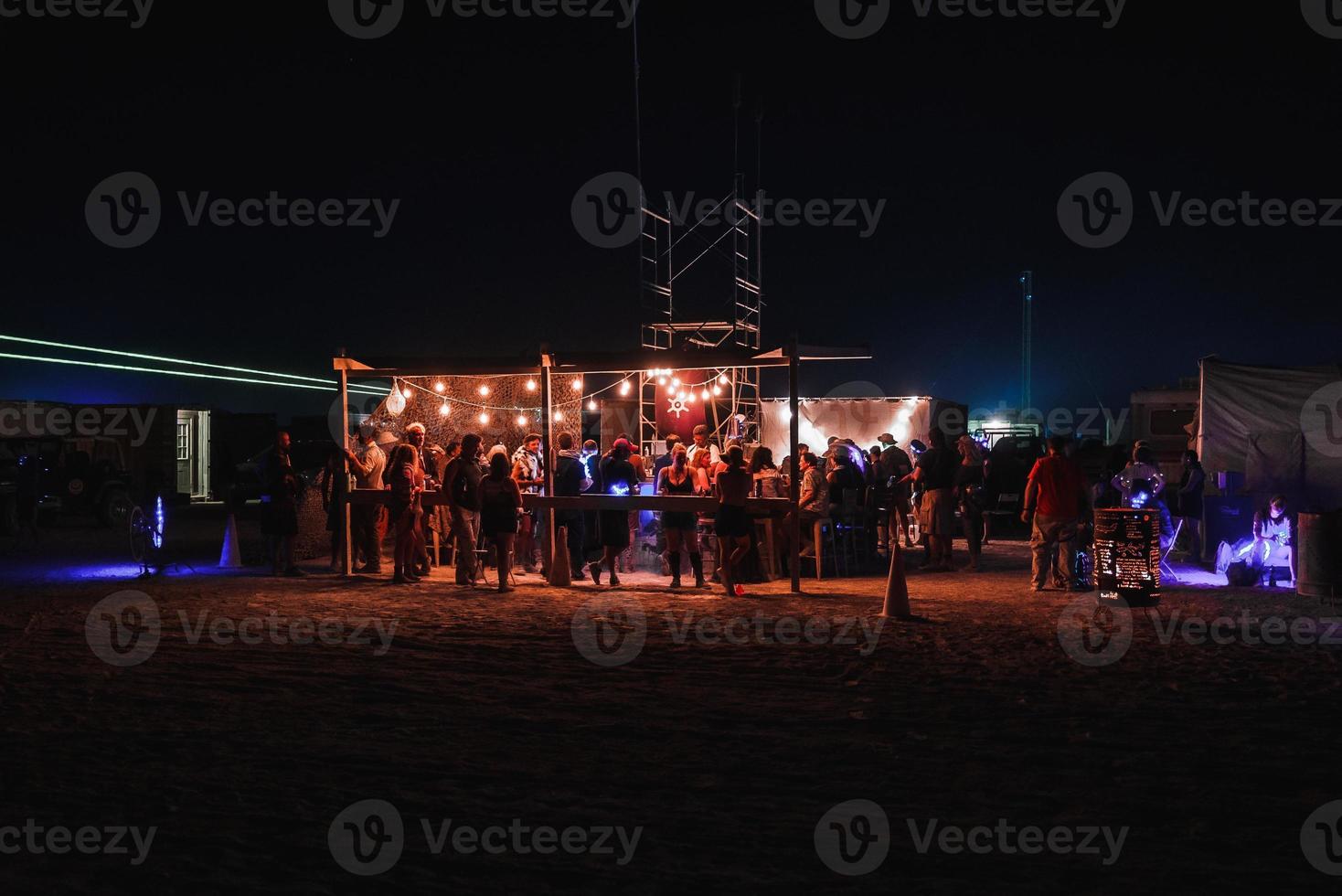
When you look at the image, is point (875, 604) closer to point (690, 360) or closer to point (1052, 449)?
point (1052, 449)

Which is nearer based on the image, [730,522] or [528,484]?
[730,522]

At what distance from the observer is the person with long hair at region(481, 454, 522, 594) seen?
39.4 ft

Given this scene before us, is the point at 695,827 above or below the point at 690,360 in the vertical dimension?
below

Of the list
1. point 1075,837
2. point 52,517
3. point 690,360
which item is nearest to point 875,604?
point 690,360

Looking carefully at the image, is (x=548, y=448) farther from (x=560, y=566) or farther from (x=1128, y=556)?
(x=1128, y=556)

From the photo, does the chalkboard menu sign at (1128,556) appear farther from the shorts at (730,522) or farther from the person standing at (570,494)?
the person standing at (570,494)

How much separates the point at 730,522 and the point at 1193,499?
7269 mm

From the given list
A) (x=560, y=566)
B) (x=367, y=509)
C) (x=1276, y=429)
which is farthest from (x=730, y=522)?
(x=1276, y=429)

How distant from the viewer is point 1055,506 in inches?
473

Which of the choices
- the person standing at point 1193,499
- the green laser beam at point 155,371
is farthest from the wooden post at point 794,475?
the green laser beam at point 155,371

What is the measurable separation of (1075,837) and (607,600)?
7405mm

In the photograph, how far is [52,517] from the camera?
2206 cm

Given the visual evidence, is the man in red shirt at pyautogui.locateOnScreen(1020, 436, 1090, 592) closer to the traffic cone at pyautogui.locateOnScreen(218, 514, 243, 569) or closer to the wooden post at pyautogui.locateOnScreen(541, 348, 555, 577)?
the wooden post at pyautogui.locateOnScreen(541, 348, 555, 577)

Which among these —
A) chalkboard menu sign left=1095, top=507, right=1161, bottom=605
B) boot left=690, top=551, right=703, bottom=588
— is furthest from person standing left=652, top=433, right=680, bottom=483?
chalkboard menu sign left=1095, top=507, right=1161, bottom=605
